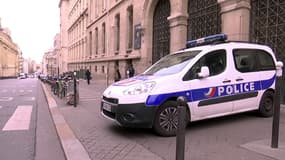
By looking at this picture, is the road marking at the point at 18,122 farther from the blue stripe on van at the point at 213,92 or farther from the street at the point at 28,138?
the blue stripe on van at the point at 213,92

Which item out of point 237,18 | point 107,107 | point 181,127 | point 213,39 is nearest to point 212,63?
point 213,39

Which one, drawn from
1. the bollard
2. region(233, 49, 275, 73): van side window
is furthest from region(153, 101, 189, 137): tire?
the bollard

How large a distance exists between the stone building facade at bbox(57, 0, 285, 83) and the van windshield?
4747 mm

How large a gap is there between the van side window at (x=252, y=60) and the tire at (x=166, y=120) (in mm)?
2041

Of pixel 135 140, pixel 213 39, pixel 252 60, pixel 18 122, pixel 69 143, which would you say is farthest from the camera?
pixel 18 122

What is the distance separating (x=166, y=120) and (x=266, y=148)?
1.92 metres

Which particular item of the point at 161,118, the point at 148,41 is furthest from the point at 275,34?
the point at 148,41

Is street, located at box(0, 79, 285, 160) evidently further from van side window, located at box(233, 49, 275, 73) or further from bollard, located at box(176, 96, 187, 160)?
Answer: van side window, located at box(233, 49, 275, 73)

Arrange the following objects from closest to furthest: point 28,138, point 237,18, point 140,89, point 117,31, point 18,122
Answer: point 140,89 < point 28,138 < point 18,122 < point 237,18 < point 117,31

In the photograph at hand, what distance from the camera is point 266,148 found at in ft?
17.0

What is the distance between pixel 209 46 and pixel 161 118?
2077 millimetres

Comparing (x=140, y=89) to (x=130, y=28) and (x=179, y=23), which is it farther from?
(x=130, y=28)

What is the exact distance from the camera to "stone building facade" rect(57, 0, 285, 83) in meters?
11.2

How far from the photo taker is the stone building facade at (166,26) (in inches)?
441
